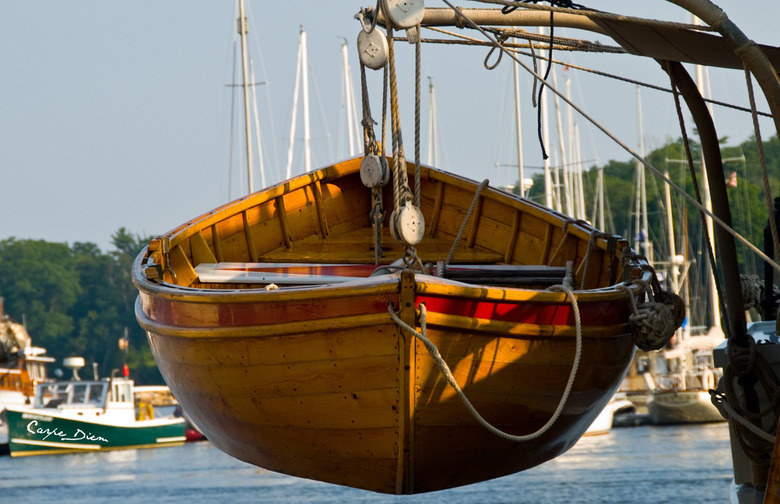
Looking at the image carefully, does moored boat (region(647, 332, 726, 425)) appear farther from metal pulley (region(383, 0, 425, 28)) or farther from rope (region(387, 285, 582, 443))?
metal pulley (region(383, 0, 425, 28))

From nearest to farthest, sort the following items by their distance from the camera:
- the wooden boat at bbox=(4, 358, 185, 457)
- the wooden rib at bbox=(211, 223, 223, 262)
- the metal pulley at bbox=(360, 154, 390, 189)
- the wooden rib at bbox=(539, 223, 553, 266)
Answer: the metal pulley at bbox=(360, 154, 390, 189) < the wooden rib at bbox=(539, 223, 553, 266) < the wooden rib at bbox=(211, 223, 223, 262) < the wooden boat at bbox=(4, 358, 185, 457)

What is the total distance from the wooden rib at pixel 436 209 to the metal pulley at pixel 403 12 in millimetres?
4148

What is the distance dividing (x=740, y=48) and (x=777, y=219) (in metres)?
1.87

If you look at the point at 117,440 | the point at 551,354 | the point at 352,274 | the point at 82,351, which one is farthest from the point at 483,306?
the point at 82,351

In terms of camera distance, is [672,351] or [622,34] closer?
[622,34]

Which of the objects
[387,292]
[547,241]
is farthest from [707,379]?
[387,292]

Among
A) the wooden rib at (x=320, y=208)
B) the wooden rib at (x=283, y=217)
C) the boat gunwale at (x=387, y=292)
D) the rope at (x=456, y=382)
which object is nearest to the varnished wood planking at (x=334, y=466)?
the rope at (x=456, y=382)

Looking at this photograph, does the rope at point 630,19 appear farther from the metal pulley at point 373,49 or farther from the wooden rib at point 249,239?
the wooden rib at point 249,239

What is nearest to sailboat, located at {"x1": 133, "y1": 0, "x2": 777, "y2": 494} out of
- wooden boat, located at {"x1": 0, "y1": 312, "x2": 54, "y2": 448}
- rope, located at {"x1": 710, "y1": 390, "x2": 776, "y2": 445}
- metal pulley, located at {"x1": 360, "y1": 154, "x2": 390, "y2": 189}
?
metal pulley, located at {"x1": 360, "y1": 154, "x2": 390, "y2": 189}

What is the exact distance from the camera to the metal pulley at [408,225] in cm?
660

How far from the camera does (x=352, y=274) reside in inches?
401

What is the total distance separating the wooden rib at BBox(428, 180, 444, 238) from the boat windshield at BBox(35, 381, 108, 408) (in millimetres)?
25875

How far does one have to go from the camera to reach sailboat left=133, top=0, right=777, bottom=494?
663cm

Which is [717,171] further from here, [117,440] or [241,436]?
[117,440]
